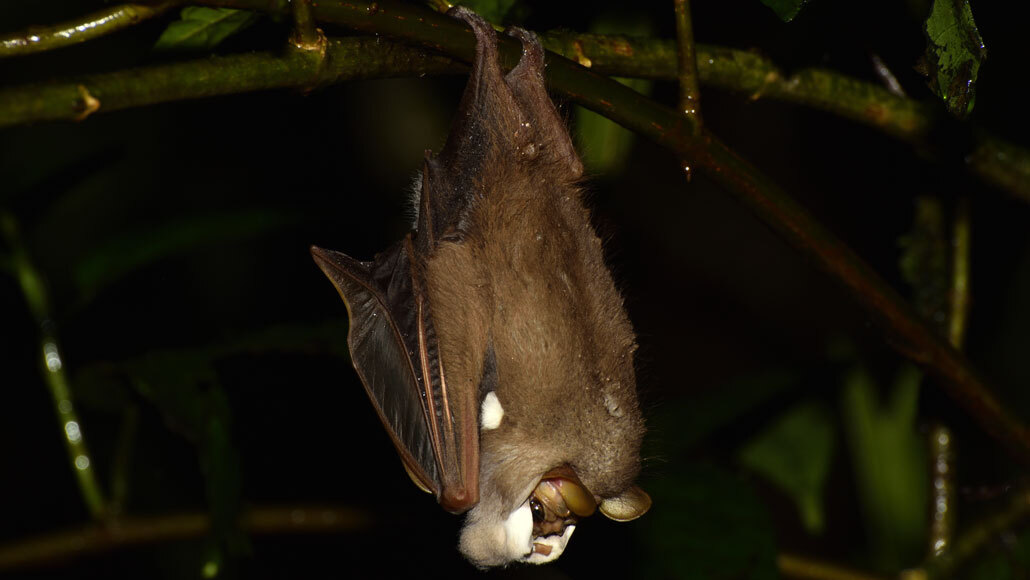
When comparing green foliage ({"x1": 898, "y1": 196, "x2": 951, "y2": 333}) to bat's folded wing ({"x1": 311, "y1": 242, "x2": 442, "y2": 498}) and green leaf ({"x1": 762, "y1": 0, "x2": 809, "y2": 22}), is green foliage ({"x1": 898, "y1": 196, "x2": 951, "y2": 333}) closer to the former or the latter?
green leaf ({"x1": 762, "y1": 0, "x2": 809, "y2": 22})

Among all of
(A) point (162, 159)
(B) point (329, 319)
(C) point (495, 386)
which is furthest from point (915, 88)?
(A) point (162, 159)

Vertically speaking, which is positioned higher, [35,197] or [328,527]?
[35,197]

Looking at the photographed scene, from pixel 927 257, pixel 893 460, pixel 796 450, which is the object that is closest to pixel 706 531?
pixel 927 257

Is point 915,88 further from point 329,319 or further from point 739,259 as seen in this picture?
point 739,259

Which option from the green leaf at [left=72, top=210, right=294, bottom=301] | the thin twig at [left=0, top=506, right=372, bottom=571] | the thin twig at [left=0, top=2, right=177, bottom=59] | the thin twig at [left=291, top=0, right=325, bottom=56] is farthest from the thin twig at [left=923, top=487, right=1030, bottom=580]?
the thin twig at [left=0, top=2, right=177, bottom=59]

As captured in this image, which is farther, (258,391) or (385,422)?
(258,391)

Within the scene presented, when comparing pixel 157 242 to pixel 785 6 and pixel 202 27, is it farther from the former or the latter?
pixel 785 6

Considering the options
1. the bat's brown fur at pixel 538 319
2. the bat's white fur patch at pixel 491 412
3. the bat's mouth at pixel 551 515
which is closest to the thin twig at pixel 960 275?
the bat's brown fur at pixel 538 319
